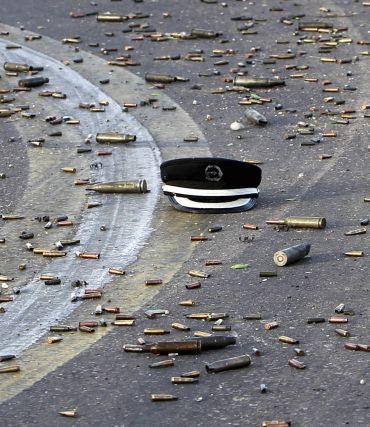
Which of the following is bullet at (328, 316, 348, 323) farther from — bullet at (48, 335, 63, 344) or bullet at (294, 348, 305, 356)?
bullet at (48, 335, 63, 344)

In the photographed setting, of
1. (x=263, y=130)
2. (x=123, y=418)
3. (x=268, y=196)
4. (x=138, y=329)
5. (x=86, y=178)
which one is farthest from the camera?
(x=263, y=130)

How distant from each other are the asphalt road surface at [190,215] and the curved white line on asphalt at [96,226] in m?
0.03

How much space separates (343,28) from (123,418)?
688 inches

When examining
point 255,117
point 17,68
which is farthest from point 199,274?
point 17,68

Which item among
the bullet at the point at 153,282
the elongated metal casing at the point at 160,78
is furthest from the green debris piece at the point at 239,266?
the elongated metal casing at the point at 160,78

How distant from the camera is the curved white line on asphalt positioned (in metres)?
14.6

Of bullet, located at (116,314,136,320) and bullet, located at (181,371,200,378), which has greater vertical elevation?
bullet, located at (181,371,200,378)

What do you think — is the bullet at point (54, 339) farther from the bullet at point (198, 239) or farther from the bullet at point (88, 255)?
the bullet at point (198, 239)

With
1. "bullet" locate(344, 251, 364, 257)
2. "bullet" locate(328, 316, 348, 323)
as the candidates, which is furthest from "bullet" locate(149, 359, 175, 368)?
"bullet" locate(344, 251, 364, 257)

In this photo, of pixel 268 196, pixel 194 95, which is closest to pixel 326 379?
pixel 268 196

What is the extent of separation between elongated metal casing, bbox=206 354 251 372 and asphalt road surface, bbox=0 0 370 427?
72mm

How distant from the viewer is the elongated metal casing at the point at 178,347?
1339cm

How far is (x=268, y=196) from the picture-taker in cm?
1866

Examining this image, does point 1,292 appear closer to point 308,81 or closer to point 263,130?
point 263,130
